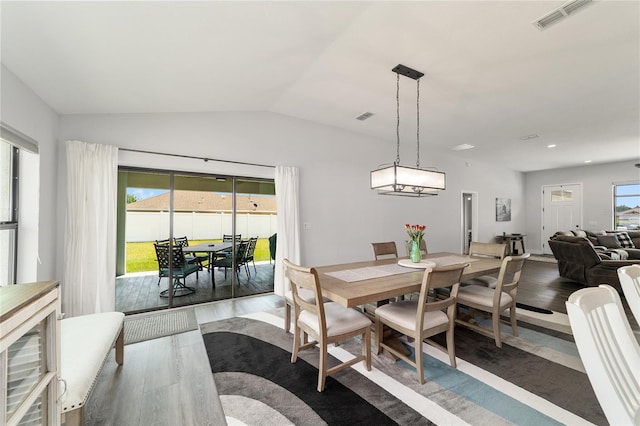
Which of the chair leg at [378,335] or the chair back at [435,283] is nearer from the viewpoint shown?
the chair back at [435,283]

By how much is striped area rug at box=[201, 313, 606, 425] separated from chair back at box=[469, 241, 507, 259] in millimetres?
1035

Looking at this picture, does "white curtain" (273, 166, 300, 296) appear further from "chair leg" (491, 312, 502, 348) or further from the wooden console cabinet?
the wooden console cabinet

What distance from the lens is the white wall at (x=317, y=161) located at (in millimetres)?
3281

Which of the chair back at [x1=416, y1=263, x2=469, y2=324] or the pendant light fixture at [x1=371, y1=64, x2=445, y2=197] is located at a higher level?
the pendant light fixture at [x1=371, y1=64, x2=445, y2=197]

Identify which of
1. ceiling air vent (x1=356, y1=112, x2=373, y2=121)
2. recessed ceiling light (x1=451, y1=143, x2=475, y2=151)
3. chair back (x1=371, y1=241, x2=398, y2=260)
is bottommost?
chair back (x1=371, y1=241, x2=398, y2=260)

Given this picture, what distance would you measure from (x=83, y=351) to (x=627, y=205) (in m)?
11.5

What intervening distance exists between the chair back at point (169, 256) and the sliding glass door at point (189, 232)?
0.02 meters

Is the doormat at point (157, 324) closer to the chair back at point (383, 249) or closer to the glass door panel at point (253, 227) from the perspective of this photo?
the glass door panel at point (253, 227)

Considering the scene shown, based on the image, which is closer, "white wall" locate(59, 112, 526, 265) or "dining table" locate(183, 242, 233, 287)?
"white wall" locate(59, 112, 526, 265)

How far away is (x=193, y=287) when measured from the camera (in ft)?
14.0

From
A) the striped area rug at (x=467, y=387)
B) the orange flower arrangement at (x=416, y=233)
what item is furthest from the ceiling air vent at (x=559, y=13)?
the striped area rug at (x=467, y=387)

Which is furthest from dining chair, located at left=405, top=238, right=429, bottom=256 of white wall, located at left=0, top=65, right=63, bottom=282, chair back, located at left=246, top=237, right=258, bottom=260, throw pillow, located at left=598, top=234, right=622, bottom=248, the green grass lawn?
throw pillow, located at left=598, top=234, right=622, bottom=248

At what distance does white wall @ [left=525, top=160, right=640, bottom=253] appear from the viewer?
7183mm

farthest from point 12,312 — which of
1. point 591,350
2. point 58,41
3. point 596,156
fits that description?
point 596,156
